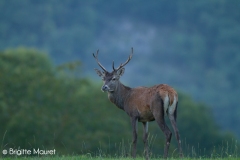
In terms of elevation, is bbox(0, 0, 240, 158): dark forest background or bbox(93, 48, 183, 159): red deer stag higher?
bbox(0, 0, 240, 158): dark forest background

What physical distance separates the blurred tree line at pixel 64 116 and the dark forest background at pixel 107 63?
0.24 feet

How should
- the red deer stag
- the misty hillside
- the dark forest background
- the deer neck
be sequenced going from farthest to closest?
the misty hillside → the dark forest background → the deer neck → the red deer stag

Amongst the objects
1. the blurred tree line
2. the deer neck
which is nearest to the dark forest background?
the blurred tree line

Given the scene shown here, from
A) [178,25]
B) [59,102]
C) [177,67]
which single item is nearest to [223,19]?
[178,25]

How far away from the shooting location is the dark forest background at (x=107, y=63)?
1686 inches

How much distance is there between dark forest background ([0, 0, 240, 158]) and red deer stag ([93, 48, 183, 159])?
2060 centimetres

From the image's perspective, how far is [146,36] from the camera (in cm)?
16725

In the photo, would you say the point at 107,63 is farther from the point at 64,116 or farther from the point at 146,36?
the point at 64,116

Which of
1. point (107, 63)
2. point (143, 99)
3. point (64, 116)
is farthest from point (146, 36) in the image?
point (143, 99)

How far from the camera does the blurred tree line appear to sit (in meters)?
38.9

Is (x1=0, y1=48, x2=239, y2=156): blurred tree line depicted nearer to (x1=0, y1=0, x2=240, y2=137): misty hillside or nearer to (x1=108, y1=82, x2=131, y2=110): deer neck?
(x1=108, y1=82, x2=131, y2=110): deer neck

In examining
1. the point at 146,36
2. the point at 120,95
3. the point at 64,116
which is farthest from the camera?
the point at 146,36

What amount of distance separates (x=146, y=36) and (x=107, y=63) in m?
32.8

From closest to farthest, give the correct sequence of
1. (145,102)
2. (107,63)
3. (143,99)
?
(145,102) → (143,99) → (107,63)
